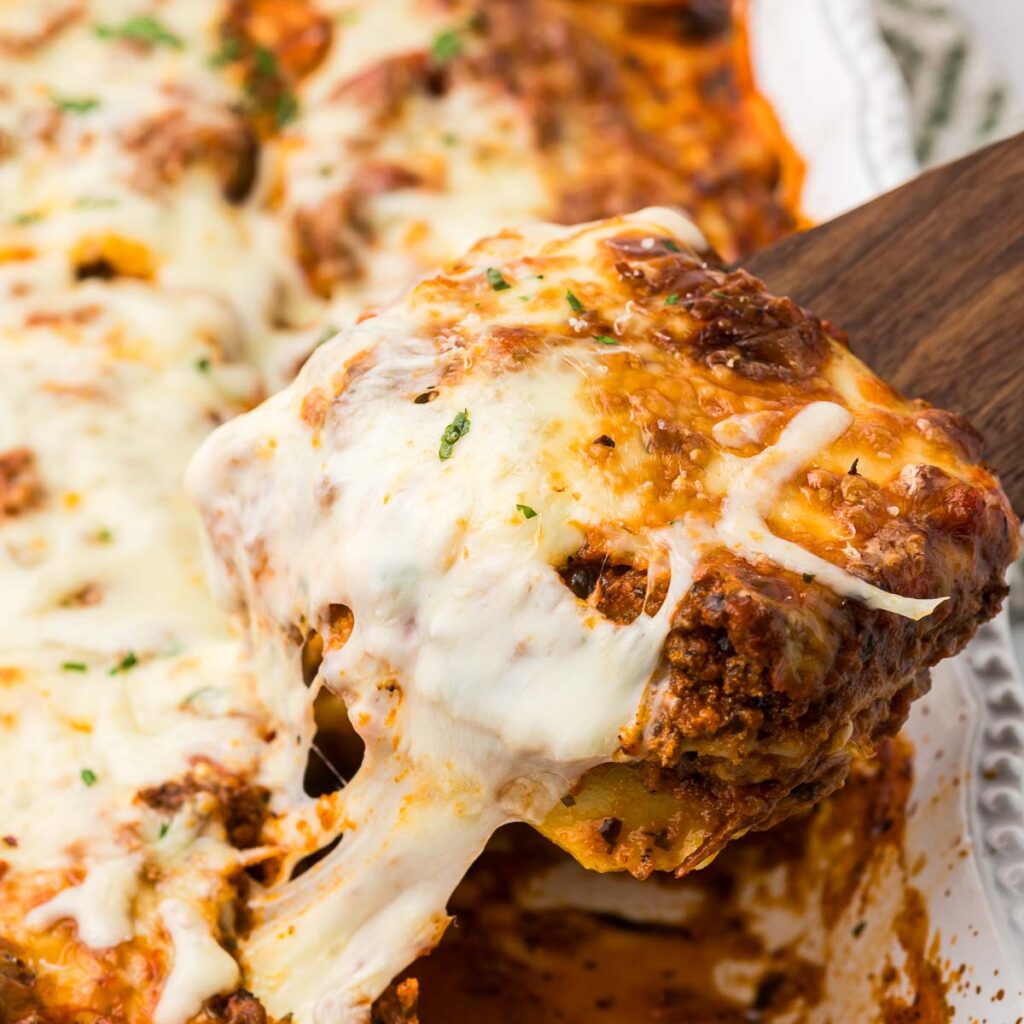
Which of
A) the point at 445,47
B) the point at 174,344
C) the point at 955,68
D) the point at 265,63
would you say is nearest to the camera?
the point at 174,344

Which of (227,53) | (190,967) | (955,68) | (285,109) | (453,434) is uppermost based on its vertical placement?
(453,434)

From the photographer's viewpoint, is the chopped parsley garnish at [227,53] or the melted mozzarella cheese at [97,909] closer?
the melted mozzarella cheese at [97,909]

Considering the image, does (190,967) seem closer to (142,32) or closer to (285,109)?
(285,109)

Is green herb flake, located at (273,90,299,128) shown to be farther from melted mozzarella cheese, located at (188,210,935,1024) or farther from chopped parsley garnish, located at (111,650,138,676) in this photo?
chopped parsley garnish, located at (111,650,138,676)

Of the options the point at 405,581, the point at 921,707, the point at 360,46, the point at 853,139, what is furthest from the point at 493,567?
the point at 360,46

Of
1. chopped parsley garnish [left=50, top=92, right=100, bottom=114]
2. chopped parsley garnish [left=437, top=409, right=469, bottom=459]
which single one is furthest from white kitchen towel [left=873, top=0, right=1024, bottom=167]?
chopped parsley garnish [left=437, top=409, right=469, bottom=459]

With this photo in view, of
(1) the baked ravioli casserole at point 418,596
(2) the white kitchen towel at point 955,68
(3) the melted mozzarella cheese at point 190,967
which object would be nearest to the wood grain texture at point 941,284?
(1) the baked ravioli casserole at point 418,596

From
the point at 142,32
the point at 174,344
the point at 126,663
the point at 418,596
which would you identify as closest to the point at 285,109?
the point at 142,32

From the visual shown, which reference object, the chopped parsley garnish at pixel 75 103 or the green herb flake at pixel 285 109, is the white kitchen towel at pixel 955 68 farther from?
the chopped parsley garnish at pixel 75 103
